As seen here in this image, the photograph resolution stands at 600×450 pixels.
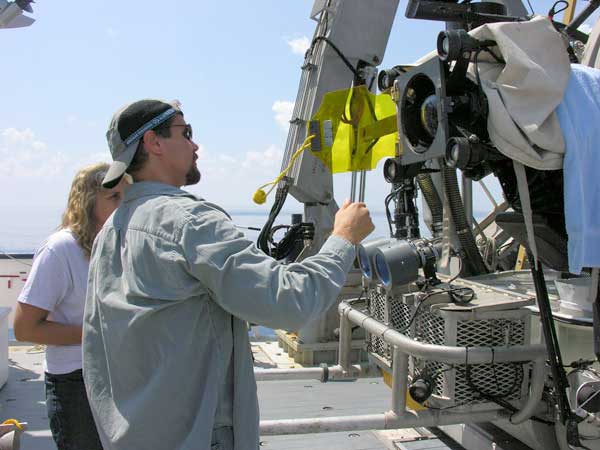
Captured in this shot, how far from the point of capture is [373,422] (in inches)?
95.6

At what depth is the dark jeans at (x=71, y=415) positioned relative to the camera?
2443 millimetres

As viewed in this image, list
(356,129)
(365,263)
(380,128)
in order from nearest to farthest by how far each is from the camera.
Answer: (380,128)
(365,263)
(356,129)

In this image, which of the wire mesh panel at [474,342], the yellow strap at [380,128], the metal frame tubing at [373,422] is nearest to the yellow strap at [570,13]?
the yellow strap at [380,128]

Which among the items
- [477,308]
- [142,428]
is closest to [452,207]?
[477,308]

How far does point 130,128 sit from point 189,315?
64 centimetres

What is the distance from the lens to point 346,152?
9.93 feet

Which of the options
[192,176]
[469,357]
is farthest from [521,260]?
[192,176]

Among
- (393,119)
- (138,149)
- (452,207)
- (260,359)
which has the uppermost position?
(393,119)

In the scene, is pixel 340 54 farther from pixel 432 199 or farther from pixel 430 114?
pixel 430 114

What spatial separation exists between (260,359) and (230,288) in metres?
4.63

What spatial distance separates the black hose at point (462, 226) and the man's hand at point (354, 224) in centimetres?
125

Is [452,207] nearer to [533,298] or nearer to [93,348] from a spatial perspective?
[533,298]

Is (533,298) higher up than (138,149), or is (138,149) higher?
(138,149)

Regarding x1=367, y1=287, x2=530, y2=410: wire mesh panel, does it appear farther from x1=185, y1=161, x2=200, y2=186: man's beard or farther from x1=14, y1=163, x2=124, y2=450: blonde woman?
x1=14, y1=163, x2=124, y2=450: blonde woman
